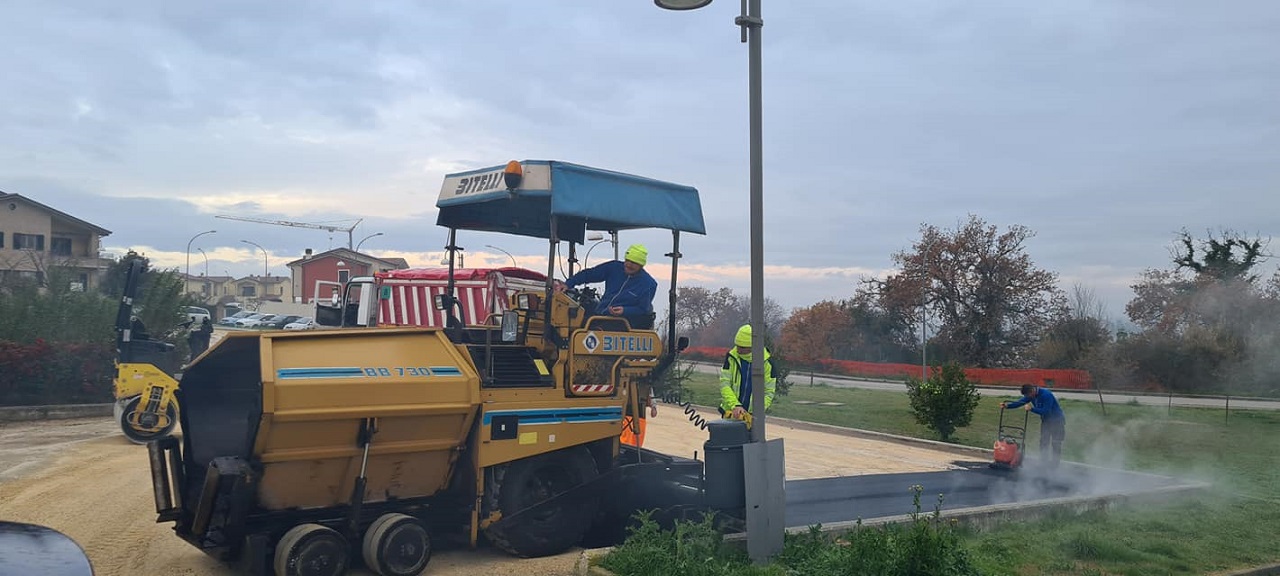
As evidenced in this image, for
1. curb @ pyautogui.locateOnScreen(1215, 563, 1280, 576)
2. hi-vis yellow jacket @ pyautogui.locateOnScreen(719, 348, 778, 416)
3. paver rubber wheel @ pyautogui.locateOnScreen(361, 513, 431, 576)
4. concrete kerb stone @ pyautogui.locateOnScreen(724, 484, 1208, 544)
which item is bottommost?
curb @ pyautogui.locateOnScreen(1215, 563, 1280, 576)

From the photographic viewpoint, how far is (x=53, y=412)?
17.6 metres

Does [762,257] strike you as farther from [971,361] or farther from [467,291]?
[971,361]

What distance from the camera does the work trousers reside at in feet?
43.2

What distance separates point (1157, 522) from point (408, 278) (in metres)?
16.3

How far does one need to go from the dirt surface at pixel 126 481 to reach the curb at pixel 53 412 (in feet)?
0.93

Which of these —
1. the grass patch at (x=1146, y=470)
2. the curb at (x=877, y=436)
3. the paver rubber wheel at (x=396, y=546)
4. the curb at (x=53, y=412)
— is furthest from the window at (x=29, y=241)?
the paver rubber wheel at (x=396, y=546)

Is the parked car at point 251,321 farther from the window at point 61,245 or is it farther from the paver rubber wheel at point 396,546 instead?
the paver rubber wheel at point 396,546

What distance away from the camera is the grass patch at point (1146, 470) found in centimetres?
805

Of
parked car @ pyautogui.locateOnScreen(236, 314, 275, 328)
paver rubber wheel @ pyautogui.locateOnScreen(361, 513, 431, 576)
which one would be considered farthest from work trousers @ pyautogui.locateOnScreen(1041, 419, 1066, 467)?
parked car @ pyautogui.locateOnScreen(236, 314, 275, 328)

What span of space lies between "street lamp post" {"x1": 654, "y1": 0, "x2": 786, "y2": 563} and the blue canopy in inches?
54.4

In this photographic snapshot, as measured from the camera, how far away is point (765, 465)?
697 centimetres

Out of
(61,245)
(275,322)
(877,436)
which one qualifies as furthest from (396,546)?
(61,245)

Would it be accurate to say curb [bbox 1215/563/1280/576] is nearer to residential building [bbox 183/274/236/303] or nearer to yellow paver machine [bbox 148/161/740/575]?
yellow paver machine [bbox 148/161/740/575]

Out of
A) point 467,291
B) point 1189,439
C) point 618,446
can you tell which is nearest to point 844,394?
point 1189,439
